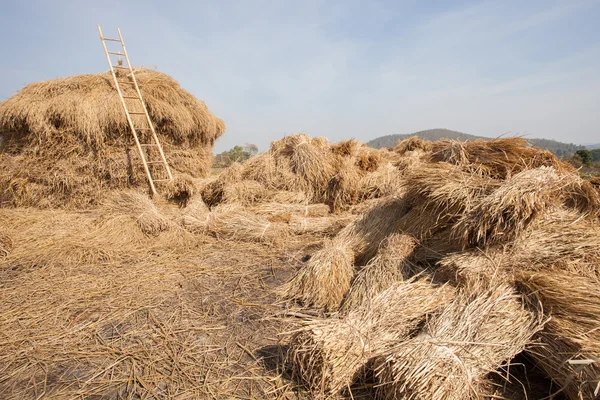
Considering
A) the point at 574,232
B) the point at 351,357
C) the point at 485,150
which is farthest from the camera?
the point at 485,150

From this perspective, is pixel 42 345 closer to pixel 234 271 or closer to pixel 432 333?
pixel 234 271

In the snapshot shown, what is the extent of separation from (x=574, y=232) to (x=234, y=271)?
336 centimetres

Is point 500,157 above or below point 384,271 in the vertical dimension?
above

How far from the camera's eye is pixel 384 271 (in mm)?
2910

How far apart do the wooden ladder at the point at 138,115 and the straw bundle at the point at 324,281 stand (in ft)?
16.4

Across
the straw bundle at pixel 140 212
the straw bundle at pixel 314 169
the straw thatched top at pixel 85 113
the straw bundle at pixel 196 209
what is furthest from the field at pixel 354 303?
the straw thatched top at pixel 85 113

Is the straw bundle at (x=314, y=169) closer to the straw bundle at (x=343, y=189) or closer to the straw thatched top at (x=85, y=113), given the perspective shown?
the straw bundle at (x=343, y=189)

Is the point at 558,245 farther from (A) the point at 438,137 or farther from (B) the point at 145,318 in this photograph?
(A) the point at 438,137

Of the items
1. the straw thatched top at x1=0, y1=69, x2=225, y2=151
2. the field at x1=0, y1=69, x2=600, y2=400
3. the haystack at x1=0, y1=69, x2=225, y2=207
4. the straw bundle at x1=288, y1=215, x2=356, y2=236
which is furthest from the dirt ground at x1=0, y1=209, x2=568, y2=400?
the straw thatched top at x1=0, y1=69, x2=225, y2=151

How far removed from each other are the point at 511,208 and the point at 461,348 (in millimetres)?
1194

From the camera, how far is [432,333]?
6.36 ft

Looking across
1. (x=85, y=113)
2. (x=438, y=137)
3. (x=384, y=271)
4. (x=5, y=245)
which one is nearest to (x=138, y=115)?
(x=85, y=113)

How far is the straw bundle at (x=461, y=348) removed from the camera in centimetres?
161

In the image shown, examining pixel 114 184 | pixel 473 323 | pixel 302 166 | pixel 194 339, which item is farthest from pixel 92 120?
pixel 473 323
